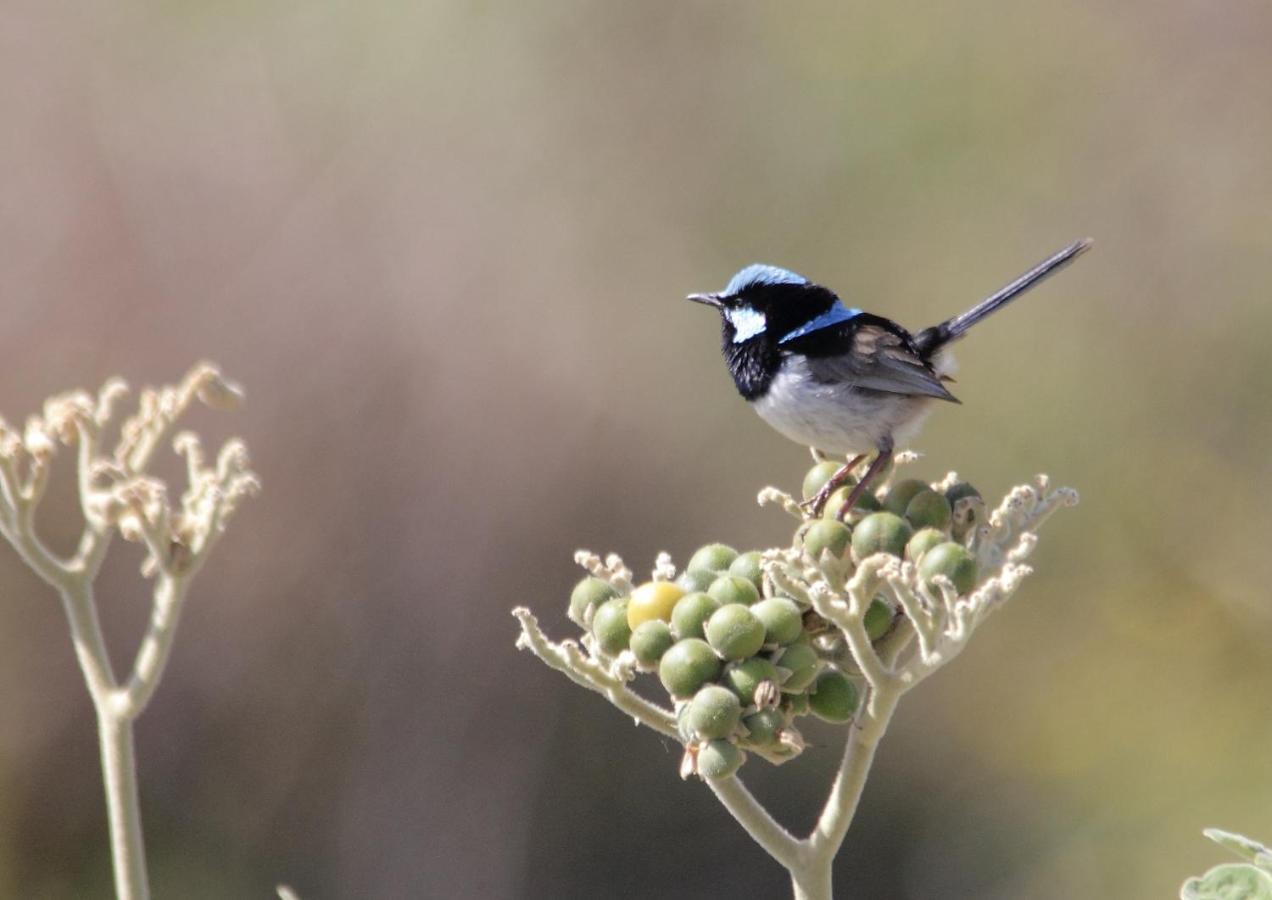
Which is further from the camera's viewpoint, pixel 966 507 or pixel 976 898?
pixel 976 898

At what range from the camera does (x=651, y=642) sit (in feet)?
8.82

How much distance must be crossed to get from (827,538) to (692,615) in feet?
1.03

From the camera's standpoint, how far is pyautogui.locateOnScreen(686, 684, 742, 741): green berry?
2459 mm

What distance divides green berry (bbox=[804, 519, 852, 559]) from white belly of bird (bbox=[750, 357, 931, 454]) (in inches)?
54.4

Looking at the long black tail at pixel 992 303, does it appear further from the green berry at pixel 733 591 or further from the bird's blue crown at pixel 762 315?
the green berry at pixel 733 591

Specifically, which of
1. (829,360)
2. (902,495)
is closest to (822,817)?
(902,495)

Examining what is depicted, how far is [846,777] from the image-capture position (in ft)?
8.29

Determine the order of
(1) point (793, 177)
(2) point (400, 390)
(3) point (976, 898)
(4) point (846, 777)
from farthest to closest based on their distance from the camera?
(1) point (793, 177) → (2) point (400, 390) → (3) point (976, 898) → (4) point (846, 777)

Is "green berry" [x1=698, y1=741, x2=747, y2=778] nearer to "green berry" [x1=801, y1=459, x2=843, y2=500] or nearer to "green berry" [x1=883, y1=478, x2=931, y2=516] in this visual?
"green berry" [x1=883, y1=478, x2=931, y2=516]

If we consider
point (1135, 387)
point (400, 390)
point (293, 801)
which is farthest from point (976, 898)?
point (400, 390)

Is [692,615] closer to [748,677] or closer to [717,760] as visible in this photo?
[748,677]

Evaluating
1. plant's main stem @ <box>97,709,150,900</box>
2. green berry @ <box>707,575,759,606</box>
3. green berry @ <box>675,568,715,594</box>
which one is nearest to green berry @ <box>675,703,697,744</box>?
green berry @ <box>707,575,759,606</box>

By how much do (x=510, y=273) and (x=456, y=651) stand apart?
2.74 metres

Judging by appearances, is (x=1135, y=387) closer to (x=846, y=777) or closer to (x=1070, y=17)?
(x=1070, y=17)
